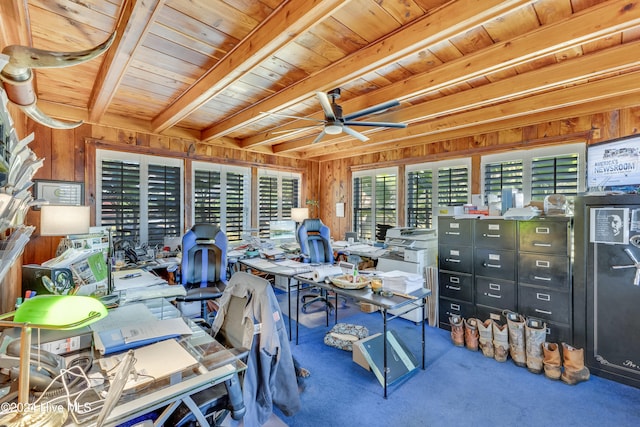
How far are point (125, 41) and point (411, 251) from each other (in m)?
3.37

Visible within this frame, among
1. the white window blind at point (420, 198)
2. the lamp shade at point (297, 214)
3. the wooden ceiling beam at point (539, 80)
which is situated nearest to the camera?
the wooden ceiling beam at point (539, 80)

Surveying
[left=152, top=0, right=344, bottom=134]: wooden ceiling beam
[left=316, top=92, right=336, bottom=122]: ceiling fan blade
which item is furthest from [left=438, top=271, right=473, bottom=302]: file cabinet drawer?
[left=152, top=0, right=344, bottom=134]: wooden ceiling beam

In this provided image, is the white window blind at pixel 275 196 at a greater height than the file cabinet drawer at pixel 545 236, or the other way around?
the white window blind at pixel 275 196

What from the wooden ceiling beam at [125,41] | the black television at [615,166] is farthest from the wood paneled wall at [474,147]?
the wooden ceiling beam at [125,41]

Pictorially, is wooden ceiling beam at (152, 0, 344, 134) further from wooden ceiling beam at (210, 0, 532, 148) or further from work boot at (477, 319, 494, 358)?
work boot at (477, 319, 494, 358)

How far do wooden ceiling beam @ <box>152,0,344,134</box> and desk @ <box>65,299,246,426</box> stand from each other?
5.83ft

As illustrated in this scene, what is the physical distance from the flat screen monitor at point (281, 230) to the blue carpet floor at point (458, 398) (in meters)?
2.63

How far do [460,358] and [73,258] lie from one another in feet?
10.9

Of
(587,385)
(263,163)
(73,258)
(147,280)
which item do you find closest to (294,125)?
(263,163)

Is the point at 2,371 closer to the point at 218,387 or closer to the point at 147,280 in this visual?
the point at 218,387

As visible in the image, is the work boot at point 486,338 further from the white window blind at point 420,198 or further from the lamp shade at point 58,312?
the lamp shade at point 58,312

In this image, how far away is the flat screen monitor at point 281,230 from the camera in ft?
16.8

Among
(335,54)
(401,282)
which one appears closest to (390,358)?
(401,282)

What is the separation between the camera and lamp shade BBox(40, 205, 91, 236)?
230cm
